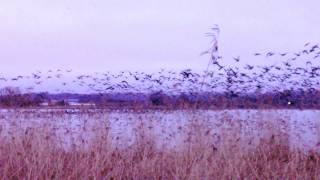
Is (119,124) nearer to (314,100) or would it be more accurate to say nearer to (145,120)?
(145,120)

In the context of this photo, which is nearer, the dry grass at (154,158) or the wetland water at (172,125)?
the dry grass at (154,158)

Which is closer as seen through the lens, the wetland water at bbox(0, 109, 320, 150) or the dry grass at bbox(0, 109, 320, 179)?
the dry grass at bbox(0, 109, 320, 179)

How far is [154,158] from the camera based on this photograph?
7.52m

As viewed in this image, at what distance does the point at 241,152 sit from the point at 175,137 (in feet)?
3.87

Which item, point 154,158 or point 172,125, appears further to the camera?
point 172,125

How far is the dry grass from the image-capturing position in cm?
690

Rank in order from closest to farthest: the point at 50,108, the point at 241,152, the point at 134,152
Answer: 1. the point at 241,152
2. the point at 134,152
3. the point at 50,108

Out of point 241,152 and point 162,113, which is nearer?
point 241,152

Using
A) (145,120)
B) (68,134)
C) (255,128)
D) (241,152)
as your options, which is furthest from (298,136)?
(68,134)

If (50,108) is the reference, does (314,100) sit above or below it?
above

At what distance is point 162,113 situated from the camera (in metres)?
10.1

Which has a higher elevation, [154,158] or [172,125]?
[154,158]

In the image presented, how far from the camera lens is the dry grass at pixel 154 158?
690 cm

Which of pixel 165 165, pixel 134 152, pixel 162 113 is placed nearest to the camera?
pixel 165 165
